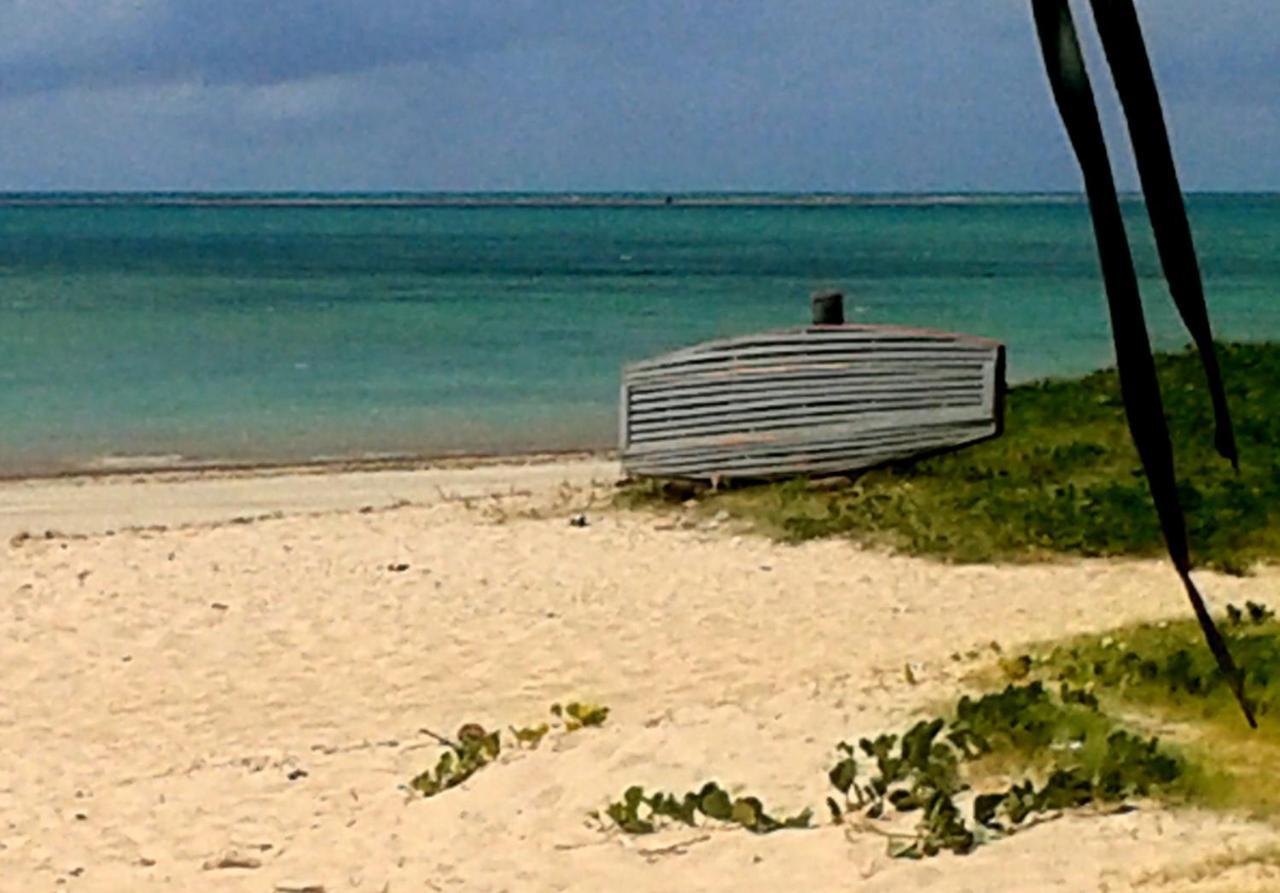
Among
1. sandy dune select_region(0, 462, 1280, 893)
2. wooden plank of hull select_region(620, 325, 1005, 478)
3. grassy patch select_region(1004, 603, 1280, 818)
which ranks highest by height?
wooden plank of hull select_region(620, 325, 1005, 478)

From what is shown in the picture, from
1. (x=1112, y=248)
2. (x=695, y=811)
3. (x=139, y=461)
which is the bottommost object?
(x=139, y=461)

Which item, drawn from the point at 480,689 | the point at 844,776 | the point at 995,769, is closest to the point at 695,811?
the point at 844,776

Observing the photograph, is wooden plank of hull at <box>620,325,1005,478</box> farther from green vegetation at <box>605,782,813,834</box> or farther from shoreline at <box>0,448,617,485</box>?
green vegetation at <box>605,782,813,834</box>

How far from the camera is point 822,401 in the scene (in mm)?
12617

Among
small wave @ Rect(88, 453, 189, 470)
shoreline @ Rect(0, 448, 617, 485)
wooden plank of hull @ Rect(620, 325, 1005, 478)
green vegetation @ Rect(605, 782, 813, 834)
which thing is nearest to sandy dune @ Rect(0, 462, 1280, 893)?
green vegetation @ Rect(605, 782, 813, 834)

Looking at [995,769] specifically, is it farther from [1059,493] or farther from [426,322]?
[426,322]

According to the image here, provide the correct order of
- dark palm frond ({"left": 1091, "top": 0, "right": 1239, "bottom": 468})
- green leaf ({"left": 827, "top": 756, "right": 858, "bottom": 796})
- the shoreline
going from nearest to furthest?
dark palm frond ({"left": 1091, "top": 0, "right": 1239, "bottom": 468})
green leaf ({"left": 827, "top": 756, "right": 858, "bottom": 796})
the shoreline

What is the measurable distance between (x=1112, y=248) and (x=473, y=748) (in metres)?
5.20

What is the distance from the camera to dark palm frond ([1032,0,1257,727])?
1.35m

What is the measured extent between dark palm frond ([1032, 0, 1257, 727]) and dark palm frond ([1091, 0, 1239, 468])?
23 millimetres

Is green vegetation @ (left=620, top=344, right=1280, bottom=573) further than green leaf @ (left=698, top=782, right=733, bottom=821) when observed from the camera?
Yes

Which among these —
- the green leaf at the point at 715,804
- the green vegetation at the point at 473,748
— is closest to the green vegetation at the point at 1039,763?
the green leaf at the point at 715,804

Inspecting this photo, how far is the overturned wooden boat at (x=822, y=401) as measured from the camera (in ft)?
40.7

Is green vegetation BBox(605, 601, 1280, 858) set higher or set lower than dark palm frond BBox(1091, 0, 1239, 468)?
lower
